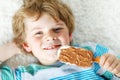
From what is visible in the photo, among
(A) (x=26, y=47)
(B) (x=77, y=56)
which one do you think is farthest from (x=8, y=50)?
(B) (x=77, y=56)

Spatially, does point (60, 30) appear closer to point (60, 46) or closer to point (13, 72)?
point (60, 46)

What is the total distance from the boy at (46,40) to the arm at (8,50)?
0.12ft

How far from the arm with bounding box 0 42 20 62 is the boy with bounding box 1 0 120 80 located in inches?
1.5

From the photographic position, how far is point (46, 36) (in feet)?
4.19

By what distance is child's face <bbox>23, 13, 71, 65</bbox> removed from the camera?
4.18 feet

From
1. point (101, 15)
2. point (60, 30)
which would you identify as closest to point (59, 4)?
point (60, 30)

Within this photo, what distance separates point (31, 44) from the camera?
4.42ft

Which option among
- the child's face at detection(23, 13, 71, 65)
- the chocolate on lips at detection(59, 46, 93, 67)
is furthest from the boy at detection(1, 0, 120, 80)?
the chocolate on lips at detection(59, 46, 93, 67)

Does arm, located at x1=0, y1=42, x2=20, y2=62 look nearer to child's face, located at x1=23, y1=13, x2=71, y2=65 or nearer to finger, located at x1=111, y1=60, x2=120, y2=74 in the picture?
child's face, located at x1=23, y1=13, x2=71, y2=65

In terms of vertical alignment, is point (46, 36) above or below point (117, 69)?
above

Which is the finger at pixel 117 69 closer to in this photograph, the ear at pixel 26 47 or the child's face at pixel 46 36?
the child's face at pixel 46 36

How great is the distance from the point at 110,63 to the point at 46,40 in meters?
0.25

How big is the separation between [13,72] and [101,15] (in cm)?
43

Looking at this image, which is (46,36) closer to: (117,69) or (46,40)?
(46,40)
